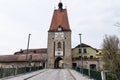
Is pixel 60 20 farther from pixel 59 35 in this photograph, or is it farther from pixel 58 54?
pixel 58 54

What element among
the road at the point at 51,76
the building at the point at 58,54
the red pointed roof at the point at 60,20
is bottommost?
the road at the point at 51,76

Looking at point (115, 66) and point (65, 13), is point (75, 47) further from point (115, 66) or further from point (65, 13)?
point (115, 66)

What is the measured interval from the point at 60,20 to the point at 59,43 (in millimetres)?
8347

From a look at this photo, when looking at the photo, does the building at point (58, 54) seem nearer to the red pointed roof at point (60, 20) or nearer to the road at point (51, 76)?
the red pointed roof at point (60, 20)

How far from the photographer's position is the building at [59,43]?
59153mm

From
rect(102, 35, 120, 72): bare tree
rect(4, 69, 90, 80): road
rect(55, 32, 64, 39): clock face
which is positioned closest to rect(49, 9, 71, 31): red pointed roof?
rect(55, 32, 64, 39): clock face

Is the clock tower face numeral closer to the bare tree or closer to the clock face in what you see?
the clock face

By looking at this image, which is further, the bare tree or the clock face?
the clock face

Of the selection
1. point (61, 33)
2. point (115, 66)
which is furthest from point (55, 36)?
point (115, 66)

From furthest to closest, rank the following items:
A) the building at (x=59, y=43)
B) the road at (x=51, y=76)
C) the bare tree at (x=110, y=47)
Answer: the building at (x=59, y=43)
the bare tree at (x=110, y=47)
the road at (x=51, y=76)

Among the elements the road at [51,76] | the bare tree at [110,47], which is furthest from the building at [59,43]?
the road at [51,76]

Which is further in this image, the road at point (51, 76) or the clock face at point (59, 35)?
the clock face at point (59, 35)

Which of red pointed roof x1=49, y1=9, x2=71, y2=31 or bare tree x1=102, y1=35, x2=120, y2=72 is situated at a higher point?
red pointed roof x1=49, y1=9, x2=71, y2=31

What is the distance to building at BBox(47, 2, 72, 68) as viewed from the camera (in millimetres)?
59153
